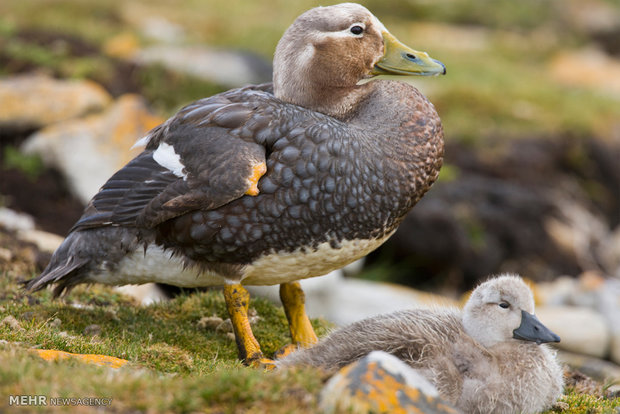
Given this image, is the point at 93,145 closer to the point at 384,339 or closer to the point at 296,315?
the point at 296,315

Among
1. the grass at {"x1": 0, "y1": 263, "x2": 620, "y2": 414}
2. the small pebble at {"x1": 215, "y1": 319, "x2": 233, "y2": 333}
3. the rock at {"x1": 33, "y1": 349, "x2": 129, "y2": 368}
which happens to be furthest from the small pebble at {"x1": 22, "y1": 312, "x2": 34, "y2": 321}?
the small pebble at {"x1": 215, "y1": 319, "x2": 233, "y2": 333}

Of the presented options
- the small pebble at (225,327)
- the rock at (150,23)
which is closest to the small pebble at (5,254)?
the small pebble at (225,327)

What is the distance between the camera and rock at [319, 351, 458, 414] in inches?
150

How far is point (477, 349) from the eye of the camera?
4.90 m

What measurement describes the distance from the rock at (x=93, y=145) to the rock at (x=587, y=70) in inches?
397

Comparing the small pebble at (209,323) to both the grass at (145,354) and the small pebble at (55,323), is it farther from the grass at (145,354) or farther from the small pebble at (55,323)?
the small pebble at (55,323)

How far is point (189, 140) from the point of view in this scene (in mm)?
5555

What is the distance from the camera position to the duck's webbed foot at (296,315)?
6.09 meters

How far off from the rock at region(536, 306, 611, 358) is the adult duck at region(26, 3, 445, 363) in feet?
15.7

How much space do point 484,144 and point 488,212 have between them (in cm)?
149

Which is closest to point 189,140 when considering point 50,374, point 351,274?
point 50,374

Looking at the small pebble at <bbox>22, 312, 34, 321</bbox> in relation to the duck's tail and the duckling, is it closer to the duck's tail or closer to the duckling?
the duck's tail

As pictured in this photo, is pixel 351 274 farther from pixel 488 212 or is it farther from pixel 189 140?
pixel 189 140

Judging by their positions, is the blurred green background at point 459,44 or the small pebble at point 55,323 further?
the blurred green background at point 459,44
